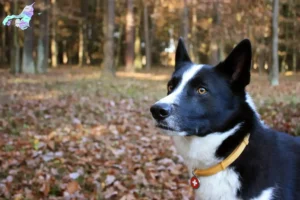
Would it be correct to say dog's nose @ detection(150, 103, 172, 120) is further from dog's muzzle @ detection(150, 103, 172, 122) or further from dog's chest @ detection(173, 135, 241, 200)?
dog's chest @ detection(173, 135, 241, 200)

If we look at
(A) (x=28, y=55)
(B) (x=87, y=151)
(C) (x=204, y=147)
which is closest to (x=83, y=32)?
(A) (x=28, y=55)

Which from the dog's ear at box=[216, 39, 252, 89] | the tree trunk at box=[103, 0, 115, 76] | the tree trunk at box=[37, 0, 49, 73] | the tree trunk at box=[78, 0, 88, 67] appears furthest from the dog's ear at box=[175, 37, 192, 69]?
the tree trunk at box=[78, 0, 88, 67]

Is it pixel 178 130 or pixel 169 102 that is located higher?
pixel 169 102

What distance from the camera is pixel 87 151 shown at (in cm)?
666

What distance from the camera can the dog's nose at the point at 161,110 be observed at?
2.95 m

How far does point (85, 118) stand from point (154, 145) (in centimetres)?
240

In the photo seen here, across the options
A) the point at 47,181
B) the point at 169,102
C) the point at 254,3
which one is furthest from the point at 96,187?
the point at 254,3

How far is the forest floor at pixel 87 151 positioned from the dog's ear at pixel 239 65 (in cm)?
224

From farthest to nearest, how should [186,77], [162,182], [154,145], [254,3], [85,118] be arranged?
[254,3], [85,118], [154,145], [162,182], [186,77]

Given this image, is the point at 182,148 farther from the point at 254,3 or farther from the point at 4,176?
the point at 254,3

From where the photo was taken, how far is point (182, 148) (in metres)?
3.28

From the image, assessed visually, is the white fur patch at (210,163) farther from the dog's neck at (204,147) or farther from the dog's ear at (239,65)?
the dog's ear at (239,65)

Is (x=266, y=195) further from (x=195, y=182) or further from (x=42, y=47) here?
(x=42, y=47)

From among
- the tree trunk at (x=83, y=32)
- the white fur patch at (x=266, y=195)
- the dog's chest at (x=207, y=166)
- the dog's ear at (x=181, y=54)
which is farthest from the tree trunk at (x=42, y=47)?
the white fur patch at (x=266, y=195)
